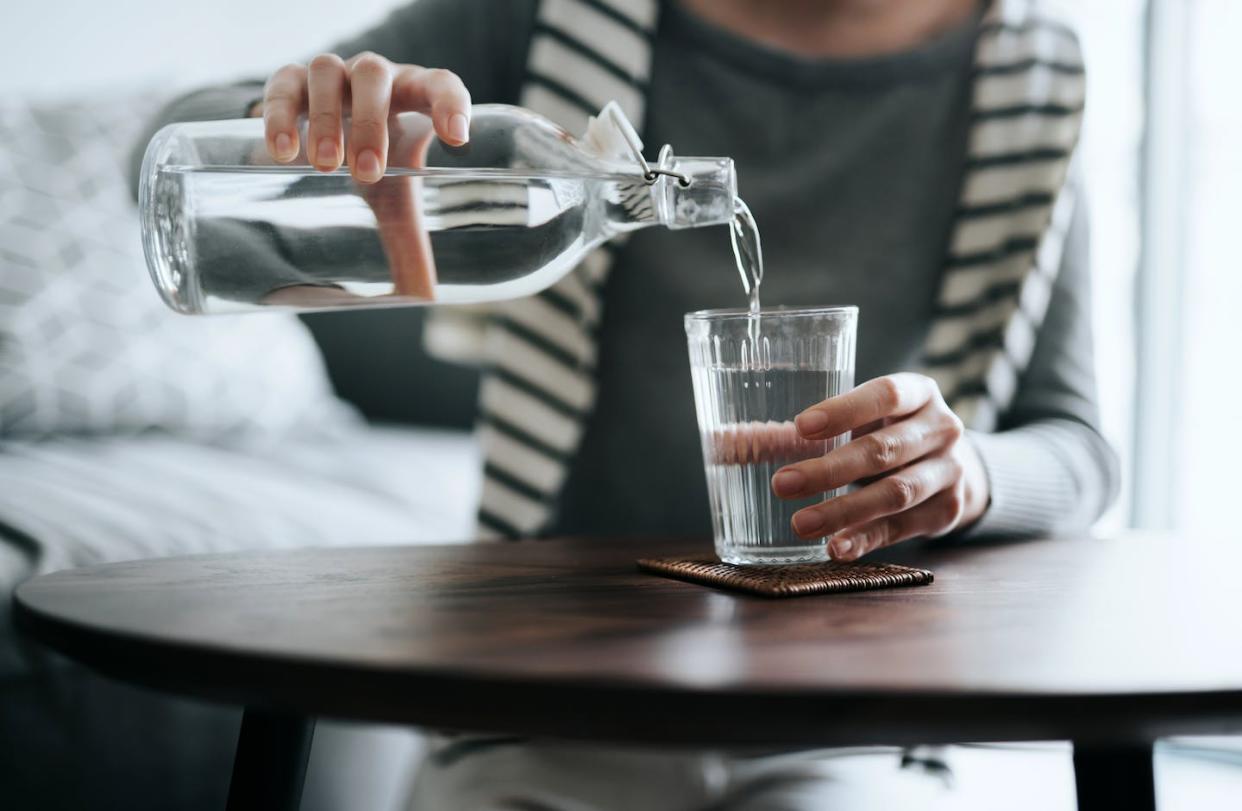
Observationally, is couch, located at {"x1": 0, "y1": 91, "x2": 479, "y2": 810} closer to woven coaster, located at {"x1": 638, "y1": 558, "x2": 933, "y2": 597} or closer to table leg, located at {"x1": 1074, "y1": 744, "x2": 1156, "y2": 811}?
woven coaster, located at {"x1": 638, "y1": 558, "x2": 933, "y2": 597}

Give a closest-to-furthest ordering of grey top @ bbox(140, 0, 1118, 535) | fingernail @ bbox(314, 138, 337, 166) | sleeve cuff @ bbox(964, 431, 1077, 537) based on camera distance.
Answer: fingernail @ bbox(314, 138, 337, 166) < sleeve cuff @ bbox(964, 431, 1077, 537) < grey top @ bbox(140, 0, 1118, 535)

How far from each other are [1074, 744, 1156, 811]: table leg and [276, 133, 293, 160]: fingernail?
533 millimetres

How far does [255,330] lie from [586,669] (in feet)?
5.02

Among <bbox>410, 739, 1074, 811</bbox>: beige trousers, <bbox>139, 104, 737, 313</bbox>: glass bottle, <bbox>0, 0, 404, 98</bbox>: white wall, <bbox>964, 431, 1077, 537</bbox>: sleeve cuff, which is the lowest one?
<bbox>410, 739, 1074, 811</bbox>: beige trousers

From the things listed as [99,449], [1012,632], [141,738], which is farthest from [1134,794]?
[99,449]

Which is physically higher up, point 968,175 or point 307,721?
point 968,175

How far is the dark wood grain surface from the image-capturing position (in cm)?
37

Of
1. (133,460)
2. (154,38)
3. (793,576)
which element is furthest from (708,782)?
(154,38)

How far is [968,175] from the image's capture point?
1.20 metres

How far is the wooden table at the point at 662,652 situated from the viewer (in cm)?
37

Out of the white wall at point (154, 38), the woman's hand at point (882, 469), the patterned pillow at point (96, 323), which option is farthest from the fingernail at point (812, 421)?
the white wall at point (154, 38)

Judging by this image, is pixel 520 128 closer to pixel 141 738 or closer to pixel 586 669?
pixel 586 669

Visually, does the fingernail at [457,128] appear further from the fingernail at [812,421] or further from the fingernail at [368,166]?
the fingernail at [812,421]

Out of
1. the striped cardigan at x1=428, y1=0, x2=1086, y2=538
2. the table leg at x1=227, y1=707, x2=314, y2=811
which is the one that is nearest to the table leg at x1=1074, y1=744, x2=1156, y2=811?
the table leg at x1=227, y1=707, x2=314, y2=811
